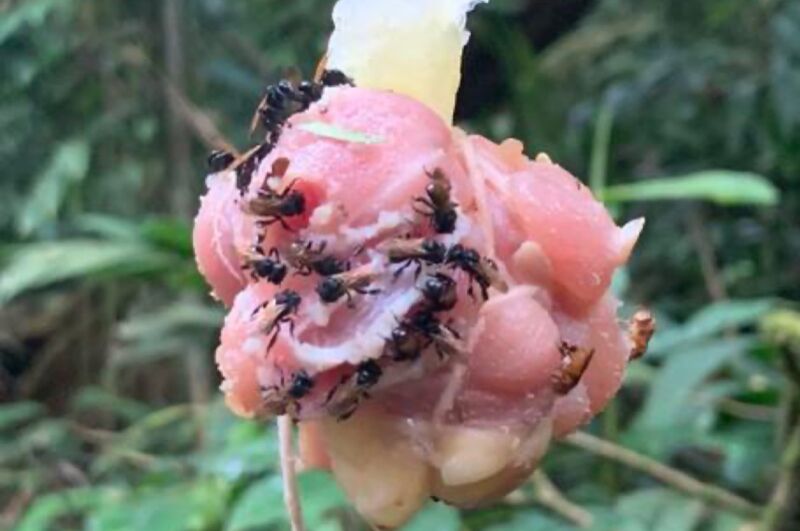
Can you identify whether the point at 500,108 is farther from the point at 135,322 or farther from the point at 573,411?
the point at 573,411

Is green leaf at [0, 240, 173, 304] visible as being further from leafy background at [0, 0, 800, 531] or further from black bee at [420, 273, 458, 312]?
black bee at [420, 273, 458, 312]

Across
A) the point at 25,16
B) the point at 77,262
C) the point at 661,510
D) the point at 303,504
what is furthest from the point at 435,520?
the point at 25,16

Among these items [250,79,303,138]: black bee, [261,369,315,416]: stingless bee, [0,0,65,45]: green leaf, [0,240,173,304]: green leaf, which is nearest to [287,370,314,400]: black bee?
[261,369,315,416]: stingless bee

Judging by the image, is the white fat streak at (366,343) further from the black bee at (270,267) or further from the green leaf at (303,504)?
the green leaf at (303,504)

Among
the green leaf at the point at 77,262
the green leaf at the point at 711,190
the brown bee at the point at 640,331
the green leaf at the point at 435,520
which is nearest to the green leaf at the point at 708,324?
the green leaf at the point at 711,190

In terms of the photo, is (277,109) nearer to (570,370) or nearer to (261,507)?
(570,370)

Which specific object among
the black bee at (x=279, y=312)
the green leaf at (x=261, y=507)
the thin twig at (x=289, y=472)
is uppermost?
the black bee at (x=279, y=312)
